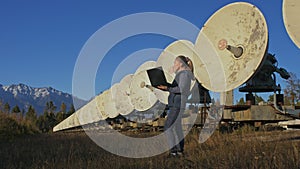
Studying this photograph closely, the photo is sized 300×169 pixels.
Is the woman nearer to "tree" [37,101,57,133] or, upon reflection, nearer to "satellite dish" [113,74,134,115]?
"satellite dish" [113,74,134,115]

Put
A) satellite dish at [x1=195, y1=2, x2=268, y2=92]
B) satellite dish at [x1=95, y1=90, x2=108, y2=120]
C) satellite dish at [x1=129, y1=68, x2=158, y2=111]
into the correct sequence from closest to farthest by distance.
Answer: satellite dish at [x1=195, y1=2, x2=268, y2=92]
satellite dish at [x1=129, y1=68, x2=158, y2=111]
satellite dish at [x1=95, y1=90, x2=108, y2=120]

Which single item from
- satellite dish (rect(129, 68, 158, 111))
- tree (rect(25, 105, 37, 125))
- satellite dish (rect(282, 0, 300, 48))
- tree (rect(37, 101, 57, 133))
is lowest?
tree (rect(37, 101, 57, 133))

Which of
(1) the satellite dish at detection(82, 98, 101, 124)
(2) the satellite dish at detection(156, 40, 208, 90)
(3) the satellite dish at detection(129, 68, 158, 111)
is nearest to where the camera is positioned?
(2) the satellite dish at detection(156, 40, 208, 90)

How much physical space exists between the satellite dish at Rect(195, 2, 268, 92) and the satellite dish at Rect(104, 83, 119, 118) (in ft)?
41.3

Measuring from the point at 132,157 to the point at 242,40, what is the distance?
7633 millimetres

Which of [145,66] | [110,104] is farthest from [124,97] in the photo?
[110,104]

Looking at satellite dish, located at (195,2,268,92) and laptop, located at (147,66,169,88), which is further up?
satellite dish, located at (195,2,268,92)

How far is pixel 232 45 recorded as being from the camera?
11680 millimetres

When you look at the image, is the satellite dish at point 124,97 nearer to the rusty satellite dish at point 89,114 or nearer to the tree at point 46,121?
the rusty satellite dish at point 89,114

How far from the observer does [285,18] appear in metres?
8.52

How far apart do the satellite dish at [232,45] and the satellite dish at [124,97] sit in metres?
9.01

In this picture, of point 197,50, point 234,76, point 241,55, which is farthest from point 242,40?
point 197,50

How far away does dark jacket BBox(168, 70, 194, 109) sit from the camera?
5.08 metres

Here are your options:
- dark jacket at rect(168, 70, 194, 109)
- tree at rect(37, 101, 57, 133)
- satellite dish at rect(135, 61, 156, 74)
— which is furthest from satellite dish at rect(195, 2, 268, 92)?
tree at rect(37, 101, 57, 133)
